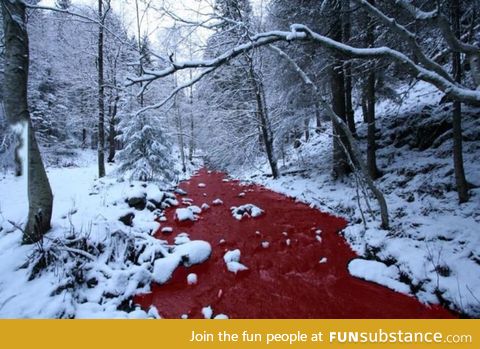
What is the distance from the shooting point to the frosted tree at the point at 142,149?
1010cm

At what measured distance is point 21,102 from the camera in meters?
3.78

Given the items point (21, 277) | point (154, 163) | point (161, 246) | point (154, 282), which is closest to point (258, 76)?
point (154, 163)

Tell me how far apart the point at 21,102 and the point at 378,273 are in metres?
6.30

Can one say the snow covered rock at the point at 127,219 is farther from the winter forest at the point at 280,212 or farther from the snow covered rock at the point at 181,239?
the snow covered rock at the point at 181,239

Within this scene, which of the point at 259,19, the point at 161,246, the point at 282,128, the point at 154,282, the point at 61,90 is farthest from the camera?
the point at 61,90

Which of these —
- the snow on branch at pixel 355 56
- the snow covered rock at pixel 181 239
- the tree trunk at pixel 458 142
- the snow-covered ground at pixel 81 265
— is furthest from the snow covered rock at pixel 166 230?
the tree trunk at pixel 458 142

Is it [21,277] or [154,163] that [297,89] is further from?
[21,277]

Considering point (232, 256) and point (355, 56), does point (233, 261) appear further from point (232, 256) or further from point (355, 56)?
point (355, 56)

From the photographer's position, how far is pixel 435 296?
10.8ft

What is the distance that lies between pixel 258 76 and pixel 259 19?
251cm

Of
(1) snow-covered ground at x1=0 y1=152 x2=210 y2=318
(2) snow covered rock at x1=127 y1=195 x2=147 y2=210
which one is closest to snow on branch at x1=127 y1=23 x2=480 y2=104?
(1) snow-covered ground at x1=0 y1=152 x2=210 y2=318

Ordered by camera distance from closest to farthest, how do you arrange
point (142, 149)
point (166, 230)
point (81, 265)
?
point (81, 265), point (166, 230), point (142, 149)

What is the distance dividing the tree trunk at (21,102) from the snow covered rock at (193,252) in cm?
219

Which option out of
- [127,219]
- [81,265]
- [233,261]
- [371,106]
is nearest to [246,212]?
[233,261]
